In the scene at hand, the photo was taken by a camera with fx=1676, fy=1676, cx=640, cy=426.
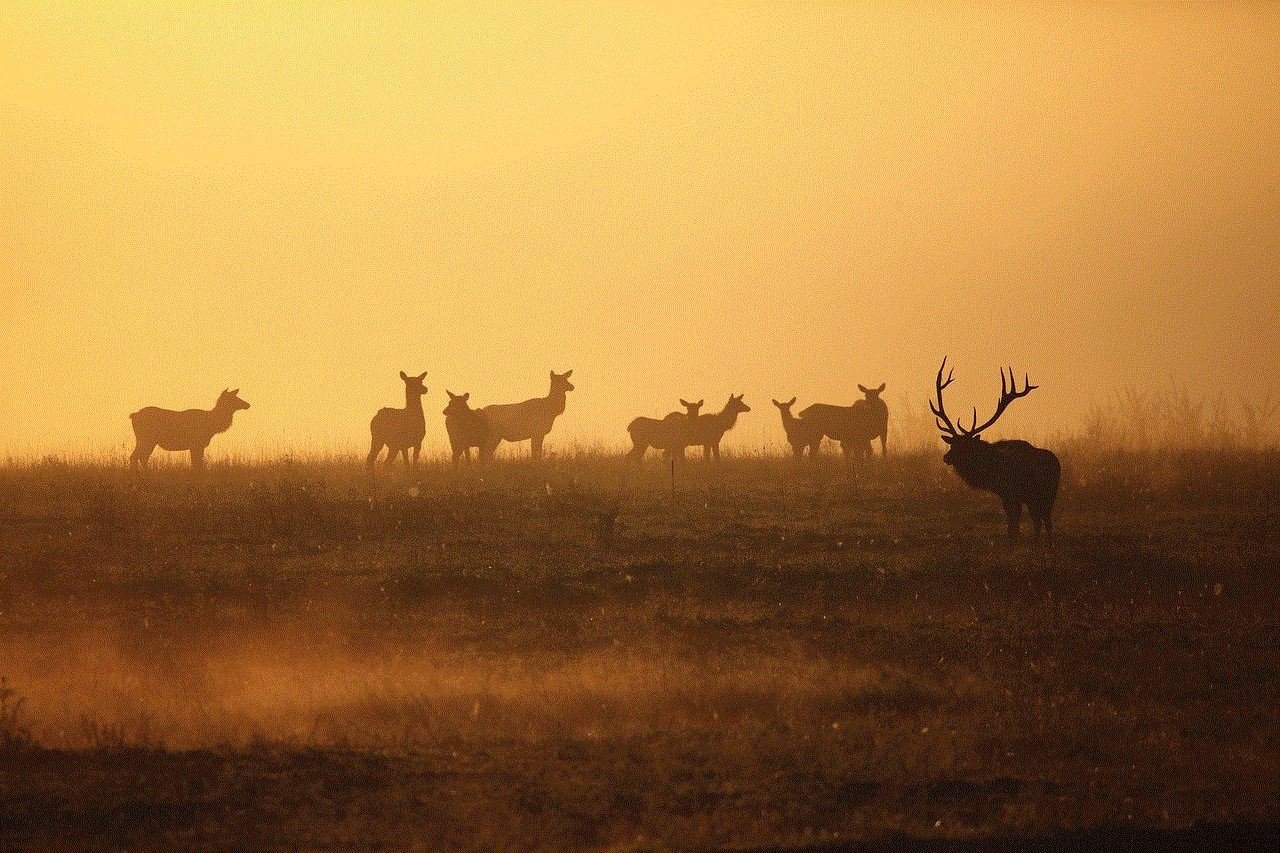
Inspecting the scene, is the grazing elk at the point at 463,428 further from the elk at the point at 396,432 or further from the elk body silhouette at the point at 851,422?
the elk body silhouette at the point at 851,422

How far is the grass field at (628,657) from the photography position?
972 centimetres

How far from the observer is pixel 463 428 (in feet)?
88.0

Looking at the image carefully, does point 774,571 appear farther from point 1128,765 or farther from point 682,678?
point 1128,765

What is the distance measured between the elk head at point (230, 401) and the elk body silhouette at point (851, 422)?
10069 mm

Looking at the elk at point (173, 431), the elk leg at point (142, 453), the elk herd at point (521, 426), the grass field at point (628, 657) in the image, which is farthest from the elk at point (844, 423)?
the elk leg at point (142, 453)

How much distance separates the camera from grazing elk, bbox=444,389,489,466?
2673 centimetres

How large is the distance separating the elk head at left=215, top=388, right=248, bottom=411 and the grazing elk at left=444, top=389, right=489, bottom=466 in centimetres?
497

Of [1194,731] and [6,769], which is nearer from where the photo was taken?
[6,769]

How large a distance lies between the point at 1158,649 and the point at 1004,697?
102 inches

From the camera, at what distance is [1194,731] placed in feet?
37.7

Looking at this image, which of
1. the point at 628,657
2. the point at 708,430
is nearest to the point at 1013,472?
the point at 628,657

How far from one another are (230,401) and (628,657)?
17.5 m

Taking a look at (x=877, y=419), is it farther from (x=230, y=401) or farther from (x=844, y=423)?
(x=230, y=401)

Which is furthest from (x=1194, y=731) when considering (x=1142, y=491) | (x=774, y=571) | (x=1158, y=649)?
(x=1142, y=491)
